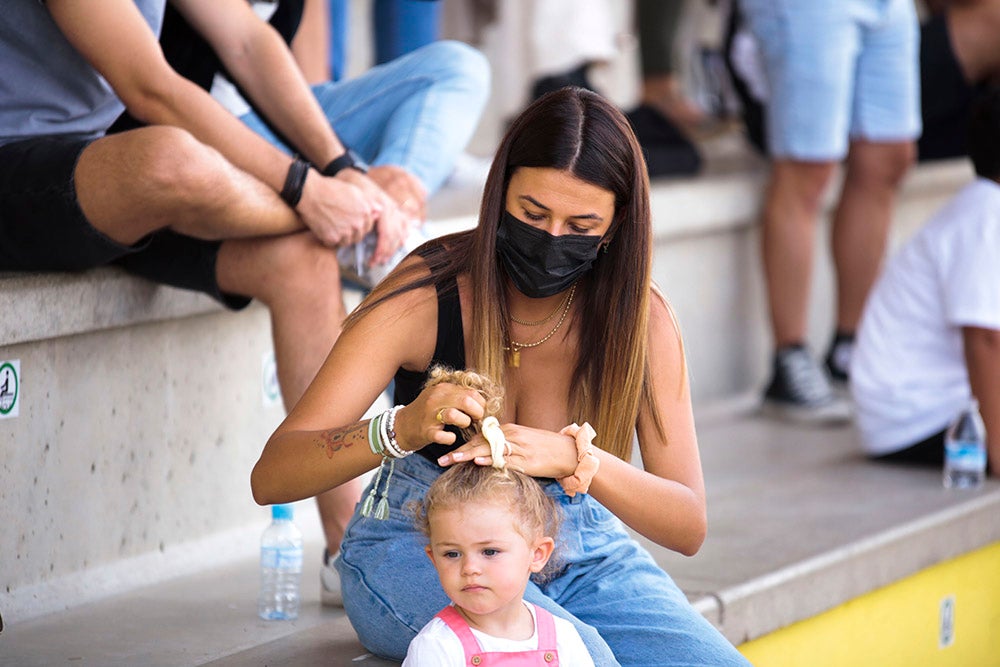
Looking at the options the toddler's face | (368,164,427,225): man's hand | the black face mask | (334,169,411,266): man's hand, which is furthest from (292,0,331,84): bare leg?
the toddler's face

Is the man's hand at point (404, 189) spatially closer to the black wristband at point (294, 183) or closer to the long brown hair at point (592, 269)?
the black wristband at point (294, 183)

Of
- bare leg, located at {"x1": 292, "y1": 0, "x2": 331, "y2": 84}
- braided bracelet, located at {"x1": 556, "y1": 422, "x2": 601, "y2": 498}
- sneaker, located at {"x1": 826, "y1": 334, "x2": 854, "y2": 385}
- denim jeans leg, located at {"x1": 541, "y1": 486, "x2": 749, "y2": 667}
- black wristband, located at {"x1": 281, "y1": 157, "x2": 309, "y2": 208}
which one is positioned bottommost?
sneaker, located at {"x1": 826, "y1": 334, "x2": 854, "y2": 385}

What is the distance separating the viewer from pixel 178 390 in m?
3.31

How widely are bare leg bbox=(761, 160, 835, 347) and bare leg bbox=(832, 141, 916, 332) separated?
0.25 meters

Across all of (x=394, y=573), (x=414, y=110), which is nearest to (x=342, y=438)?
(x=394, y=573)

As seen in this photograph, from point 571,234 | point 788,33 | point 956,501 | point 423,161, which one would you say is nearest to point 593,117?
point 571,234

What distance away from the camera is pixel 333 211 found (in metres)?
2.95

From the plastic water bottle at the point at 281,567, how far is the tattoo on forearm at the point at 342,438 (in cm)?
73

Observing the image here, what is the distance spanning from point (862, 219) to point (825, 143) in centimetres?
45

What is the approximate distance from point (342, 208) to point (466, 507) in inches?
39.8

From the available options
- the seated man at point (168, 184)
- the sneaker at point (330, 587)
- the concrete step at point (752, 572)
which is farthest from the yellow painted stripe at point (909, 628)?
the seated man at point (168, 184)

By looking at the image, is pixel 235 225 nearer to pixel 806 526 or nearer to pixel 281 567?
pixel 281 567

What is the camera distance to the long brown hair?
2.34m

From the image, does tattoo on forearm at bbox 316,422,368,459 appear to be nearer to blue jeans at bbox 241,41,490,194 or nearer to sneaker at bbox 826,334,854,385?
blue jeans at bbox 241,41,490,194
